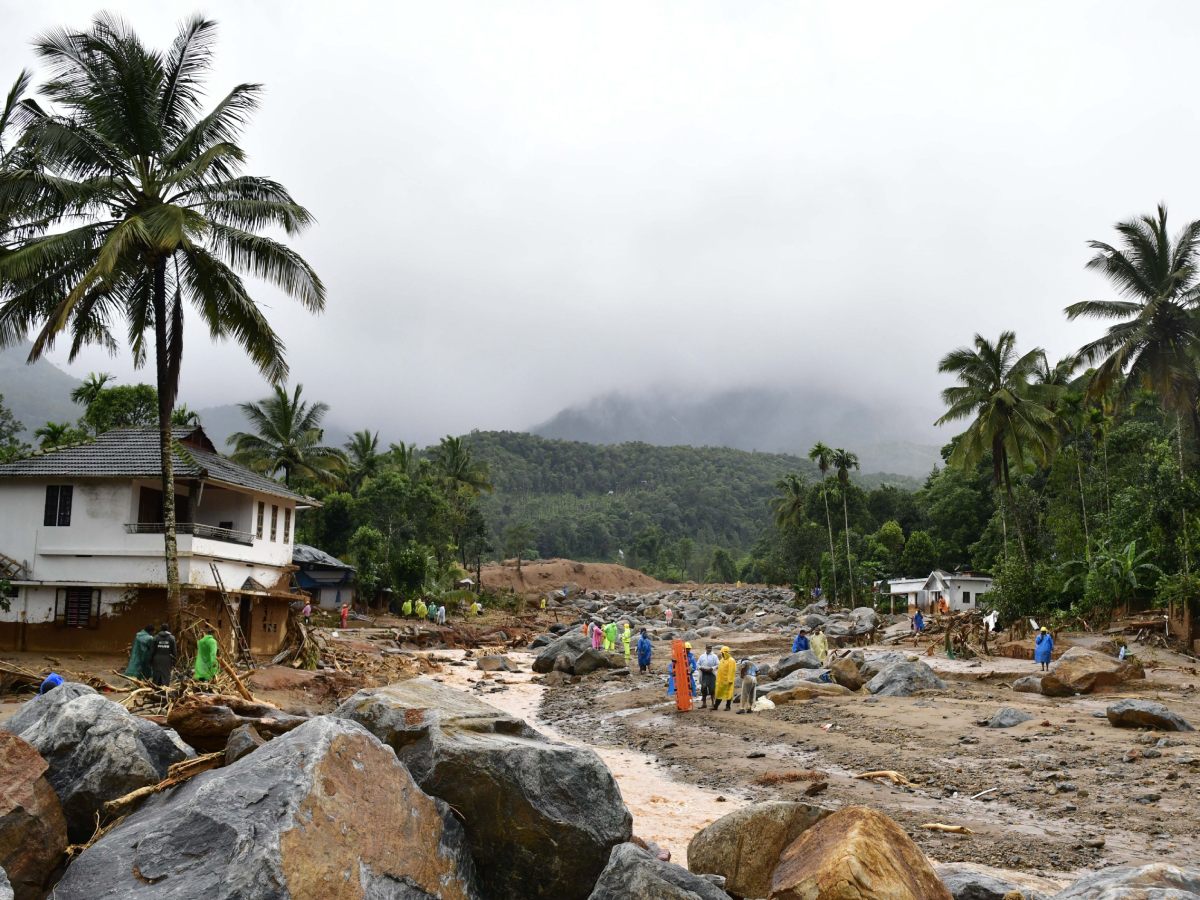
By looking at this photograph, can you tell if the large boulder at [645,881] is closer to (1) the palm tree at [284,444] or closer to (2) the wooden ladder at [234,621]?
(2) the wooden ladder at [234,621]

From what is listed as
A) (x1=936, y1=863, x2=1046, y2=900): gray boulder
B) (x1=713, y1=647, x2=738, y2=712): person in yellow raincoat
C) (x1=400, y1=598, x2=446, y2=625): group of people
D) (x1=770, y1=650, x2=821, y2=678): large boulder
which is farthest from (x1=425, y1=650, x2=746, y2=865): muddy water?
(x1=400, y1=598, x2=446, y2=625): group of people

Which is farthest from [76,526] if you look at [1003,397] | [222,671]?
[1003,397]

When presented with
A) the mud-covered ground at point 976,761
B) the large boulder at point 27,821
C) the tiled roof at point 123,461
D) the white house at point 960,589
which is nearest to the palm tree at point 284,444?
the tiled roof at point 123,461

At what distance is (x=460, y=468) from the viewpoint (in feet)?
242

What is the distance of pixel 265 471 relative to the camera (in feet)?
162

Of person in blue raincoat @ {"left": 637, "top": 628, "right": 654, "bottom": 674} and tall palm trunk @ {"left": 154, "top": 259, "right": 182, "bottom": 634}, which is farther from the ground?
tall palm trunk @ {"left": 154, "top": 259, "right": 182, "bottom": 634}

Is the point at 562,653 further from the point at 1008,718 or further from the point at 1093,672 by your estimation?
the point at 1008,718

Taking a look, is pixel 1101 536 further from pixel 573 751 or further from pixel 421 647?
pixel 573 751

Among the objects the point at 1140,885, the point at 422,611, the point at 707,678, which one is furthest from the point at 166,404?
the point at 422,611

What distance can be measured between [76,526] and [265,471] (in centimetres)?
2496

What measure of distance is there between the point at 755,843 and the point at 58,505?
23307mm

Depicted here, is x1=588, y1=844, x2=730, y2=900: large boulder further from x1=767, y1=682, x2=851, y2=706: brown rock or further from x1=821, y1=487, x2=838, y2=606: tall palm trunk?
x1=821, y1=487, x2=838, y2=606: tall palm trunk

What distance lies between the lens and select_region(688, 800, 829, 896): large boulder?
7660mm

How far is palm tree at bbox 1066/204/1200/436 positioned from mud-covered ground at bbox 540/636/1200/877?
14.4 meters
